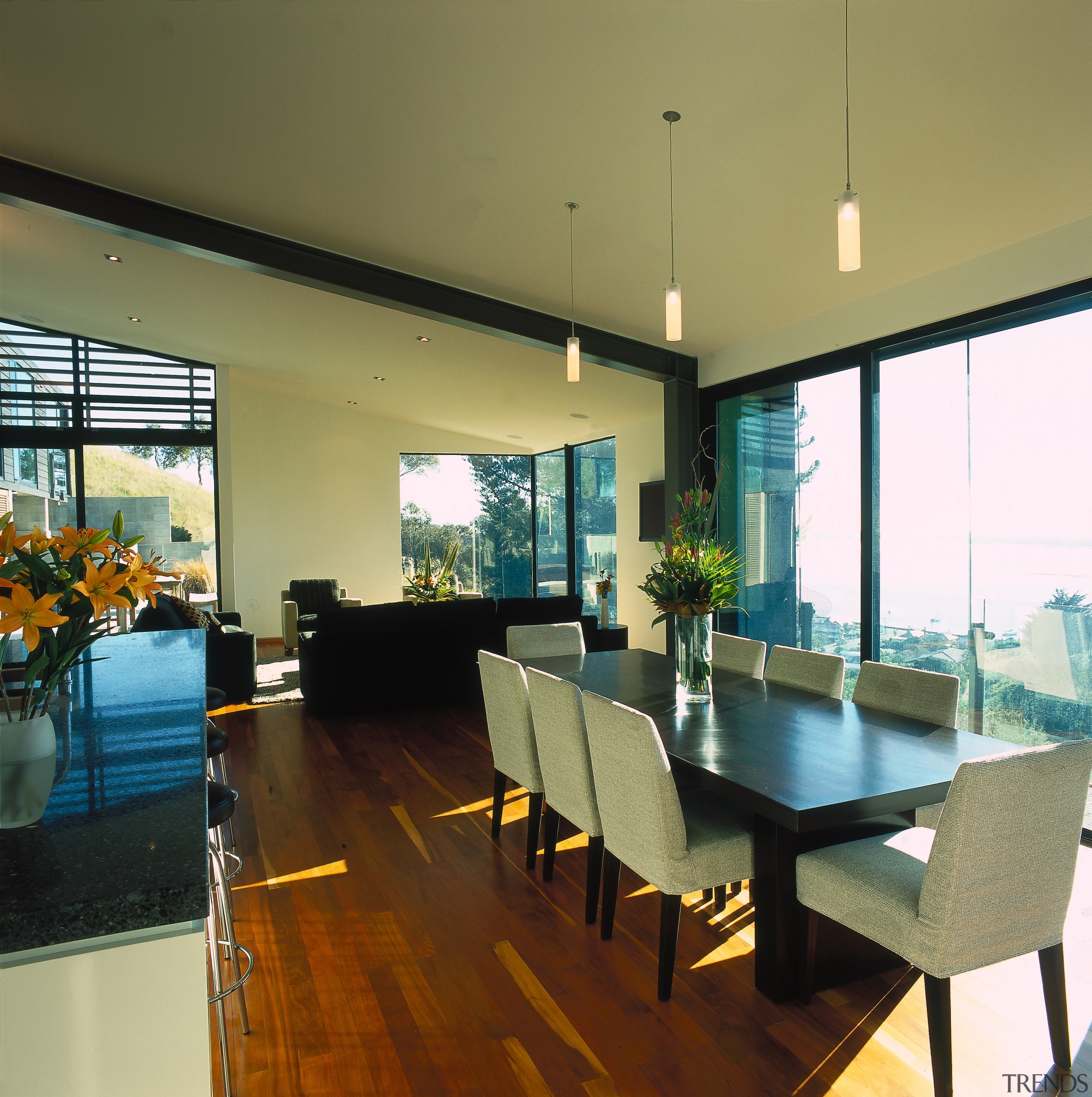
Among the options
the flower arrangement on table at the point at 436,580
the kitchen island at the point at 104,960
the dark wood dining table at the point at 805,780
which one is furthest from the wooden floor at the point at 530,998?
the flower arrangement on table at the point at 436,580

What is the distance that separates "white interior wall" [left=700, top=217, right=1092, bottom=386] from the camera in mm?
3393

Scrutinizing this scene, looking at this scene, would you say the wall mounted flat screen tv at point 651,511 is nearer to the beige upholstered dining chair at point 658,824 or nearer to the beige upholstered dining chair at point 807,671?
the beige upholstered dining chair at point 807,671

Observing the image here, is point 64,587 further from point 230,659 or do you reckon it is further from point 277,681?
point 277,681

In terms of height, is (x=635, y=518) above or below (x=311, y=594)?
above

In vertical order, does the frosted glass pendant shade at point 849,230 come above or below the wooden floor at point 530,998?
above

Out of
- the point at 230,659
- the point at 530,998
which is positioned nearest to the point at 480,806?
the point at 530,998

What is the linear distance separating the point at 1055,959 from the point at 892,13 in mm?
2759

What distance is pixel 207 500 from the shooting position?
863 cm

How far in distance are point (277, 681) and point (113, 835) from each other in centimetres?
638

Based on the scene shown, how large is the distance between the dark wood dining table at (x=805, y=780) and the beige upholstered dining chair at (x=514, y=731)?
0.48 metres

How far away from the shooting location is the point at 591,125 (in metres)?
3.15

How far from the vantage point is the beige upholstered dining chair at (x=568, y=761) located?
8.37 feet

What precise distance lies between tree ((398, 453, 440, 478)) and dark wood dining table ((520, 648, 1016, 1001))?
824 cm

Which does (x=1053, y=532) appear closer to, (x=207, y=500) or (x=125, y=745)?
(x=125, y=745)
